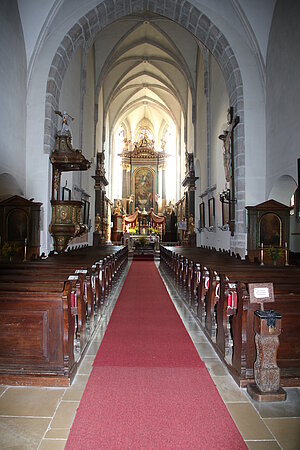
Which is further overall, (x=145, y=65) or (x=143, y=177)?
(x=143, y=177)

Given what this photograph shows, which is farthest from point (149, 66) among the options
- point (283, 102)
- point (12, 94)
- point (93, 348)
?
point (93, 348)

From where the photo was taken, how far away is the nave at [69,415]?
231 cm

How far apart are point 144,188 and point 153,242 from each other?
904 cm

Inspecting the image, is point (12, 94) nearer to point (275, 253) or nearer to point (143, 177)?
point (275, 253)

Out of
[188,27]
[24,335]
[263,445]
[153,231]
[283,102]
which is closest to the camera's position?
[263,445]

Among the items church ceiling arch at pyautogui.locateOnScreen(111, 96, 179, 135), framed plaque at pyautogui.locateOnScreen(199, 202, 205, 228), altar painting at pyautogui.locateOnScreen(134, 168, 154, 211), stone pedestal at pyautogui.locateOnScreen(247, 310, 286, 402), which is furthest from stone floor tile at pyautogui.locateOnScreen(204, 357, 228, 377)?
altar painting at pyautogui.locateOnScreen(134, 168, 154, 211)

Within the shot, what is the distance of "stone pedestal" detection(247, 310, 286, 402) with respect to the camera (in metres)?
2.88

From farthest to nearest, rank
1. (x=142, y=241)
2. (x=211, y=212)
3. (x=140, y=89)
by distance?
(x=140, y=89) < (x=142, y=241) < (x=211, y=212)

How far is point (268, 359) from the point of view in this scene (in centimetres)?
292

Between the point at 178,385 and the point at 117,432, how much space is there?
897mm

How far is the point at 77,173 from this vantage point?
1364cm

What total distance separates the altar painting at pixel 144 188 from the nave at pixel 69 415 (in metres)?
25.8

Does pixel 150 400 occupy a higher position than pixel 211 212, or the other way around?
pixel 211 212

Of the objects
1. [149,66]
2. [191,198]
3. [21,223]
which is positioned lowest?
[21,223]
